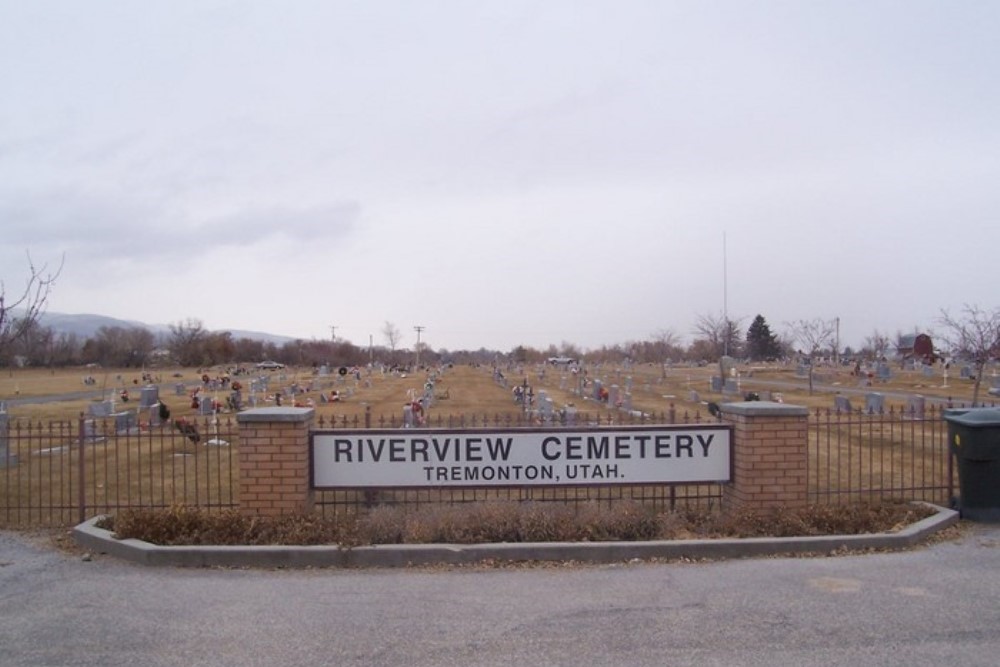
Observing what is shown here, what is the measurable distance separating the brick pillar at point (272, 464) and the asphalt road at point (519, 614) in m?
1.12

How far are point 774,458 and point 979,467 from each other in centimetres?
215

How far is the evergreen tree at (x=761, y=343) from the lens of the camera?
81.3 metres

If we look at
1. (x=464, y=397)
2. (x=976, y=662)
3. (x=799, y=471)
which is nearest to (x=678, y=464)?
(x=799, y=471)

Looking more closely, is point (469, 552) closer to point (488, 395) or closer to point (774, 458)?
point (774, 458)

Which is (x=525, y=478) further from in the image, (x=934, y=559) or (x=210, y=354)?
(x=210, y=354)

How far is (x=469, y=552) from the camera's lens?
6840 mm

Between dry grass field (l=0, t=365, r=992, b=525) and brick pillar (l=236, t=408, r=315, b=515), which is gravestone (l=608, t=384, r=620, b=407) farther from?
brick pillar (l=236, t=408, r=315, b=515)

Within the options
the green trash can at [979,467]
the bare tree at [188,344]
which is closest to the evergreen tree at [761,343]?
the bare tree at [188,344]

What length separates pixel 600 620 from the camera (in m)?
5.38

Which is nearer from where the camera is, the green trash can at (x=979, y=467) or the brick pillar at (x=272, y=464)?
the brick pillar at (x=272, y=464)

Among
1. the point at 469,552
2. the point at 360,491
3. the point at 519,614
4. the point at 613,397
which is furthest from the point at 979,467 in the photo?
the point at 613,397

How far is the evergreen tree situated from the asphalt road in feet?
252

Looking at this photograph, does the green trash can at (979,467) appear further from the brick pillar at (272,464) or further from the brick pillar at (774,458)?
the brick pillar at (272,464)

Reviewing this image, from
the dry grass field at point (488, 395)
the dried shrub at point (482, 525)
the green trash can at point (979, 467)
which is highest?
the green trash can at point (979, 467)
